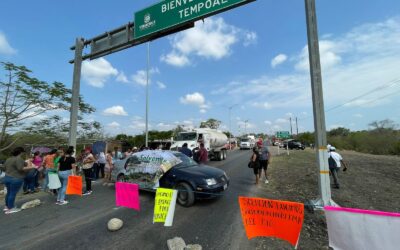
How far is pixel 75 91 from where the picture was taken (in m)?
12.1

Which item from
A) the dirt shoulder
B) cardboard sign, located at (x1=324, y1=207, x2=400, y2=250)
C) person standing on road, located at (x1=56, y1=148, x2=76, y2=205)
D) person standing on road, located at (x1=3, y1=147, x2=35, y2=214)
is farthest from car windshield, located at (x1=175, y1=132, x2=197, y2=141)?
cardboard sign, located at (x1=324, y1=207, x2=400, y2=250)

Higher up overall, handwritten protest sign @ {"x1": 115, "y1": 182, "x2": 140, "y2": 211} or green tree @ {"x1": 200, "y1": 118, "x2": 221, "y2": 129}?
green tree @ {"x1": 200, "y1": 118, "x2": 221, "y2": 129}

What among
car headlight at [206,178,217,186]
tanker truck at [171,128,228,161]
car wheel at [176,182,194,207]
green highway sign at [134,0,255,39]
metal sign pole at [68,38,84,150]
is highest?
green highway sign at [134,0,255,39]

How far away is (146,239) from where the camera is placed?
15.5ft

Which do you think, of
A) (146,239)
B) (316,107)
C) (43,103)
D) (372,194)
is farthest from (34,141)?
(372,194)

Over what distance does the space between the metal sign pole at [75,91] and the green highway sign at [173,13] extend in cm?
392

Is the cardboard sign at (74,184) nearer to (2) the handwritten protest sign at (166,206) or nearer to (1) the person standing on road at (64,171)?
(1) the person standing on road at (64,171)

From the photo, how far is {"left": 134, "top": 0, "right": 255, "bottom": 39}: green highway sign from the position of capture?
314 inches

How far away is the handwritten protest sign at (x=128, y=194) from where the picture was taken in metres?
5.43

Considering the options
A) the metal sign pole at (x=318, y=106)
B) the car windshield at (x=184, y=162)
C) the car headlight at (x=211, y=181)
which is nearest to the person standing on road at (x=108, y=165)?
the car windshield at (x=184, y=162)

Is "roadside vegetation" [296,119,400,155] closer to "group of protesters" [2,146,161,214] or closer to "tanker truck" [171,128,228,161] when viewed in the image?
"tanker truck" [171,128,228,161]

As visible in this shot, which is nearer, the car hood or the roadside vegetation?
the car hood

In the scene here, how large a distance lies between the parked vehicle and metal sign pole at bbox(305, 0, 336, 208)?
9.02 ft

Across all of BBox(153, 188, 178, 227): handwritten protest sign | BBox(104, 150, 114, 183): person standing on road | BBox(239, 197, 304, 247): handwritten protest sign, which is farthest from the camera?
BBox(104, 150, 114, 183): person standing on road
